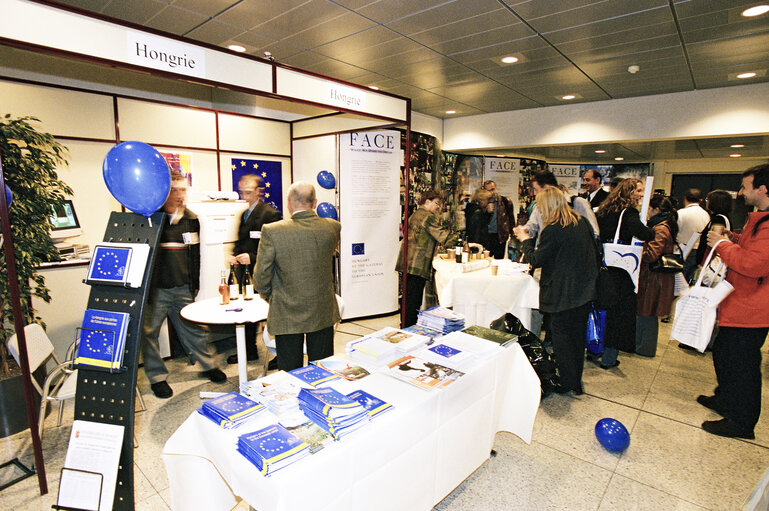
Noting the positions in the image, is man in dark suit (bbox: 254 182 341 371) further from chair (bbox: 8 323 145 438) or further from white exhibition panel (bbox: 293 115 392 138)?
white exhibition panel (bbox: 293 115 392 138)

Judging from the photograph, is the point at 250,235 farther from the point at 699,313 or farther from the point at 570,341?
the point at 699,313

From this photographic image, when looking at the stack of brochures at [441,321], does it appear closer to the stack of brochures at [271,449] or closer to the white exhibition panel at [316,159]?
the stack of brochures at [271,449]

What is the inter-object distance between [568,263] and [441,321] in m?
1.22

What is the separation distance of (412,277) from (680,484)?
265cm

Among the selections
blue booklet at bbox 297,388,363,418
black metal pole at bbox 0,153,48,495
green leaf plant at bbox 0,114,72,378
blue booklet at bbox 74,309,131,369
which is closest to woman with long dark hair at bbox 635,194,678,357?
blue booklet at bbox 297,388,363,418

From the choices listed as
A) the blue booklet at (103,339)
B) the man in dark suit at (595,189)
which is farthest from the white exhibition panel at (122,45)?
the man in dark suit at (595,189)

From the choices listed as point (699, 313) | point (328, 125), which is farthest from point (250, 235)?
point (699, 313)

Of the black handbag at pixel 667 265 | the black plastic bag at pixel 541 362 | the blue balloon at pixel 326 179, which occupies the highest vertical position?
the blue balloon at pixel 326 179

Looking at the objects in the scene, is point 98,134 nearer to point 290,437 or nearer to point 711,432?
point 290,437

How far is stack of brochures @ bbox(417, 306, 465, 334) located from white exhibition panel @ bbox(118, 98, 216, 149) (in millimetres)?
3283

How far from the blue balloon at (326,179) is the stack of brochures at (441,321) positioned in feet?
9.03

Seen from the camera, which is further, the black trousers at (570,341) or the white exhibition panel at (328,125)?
the white exhibition panel at (328,125)

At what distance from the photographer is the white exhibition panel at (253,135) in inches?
176

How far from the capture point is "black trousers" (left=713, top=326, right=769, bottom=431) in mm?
2527
